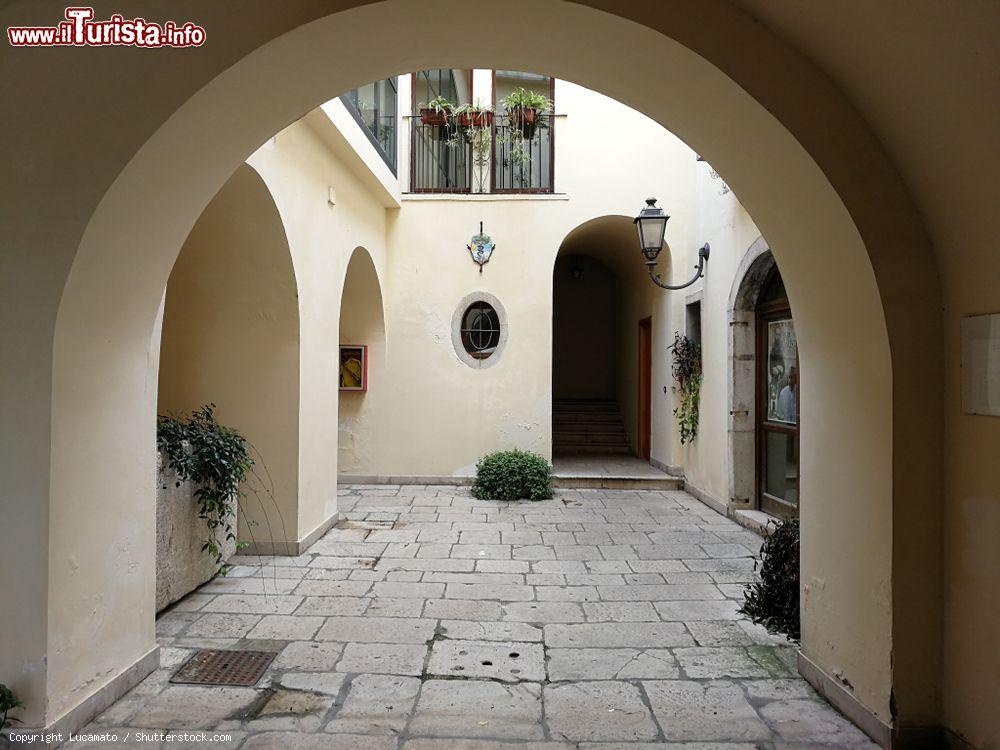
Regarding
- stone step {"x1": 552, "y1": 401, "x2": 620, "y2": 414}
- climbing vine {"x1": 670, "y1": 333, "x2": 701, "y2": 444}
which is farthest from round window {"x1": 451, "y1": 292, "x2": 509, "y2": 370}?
stone step {"x1": 552, "y1": 401, "x2": 620, "y2": 414}

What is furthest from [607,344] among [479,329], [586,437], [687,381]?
[687,381]

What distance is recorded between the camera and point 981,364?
90.7 inches

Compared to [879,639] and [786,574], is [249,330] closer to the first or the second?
[786,574]

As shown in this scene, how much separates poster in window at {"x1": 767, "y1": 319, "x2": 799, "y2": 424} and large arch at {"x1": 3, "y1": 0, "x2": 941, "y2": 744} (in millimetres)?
3205

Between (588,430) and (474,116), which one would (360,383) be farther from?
(588,430)

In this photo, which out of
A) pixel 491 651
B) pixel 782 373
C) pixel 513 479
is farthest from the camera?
pixel 513 479

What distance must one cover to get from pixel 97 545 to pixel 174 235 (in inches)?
56.8

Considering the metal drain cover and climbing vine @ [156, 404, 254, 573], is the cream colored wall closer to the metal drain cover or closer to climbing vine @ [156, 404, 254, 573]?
climbing vine @ [156, 404, 254, 573]

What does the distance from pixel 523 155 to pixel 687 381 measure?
3903 millimetres

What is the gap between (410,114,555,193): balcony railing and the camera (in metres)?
8.87

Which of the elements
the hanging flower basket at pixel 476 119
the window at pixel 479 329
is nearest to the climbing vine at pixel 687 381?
the window at pixel 479 329

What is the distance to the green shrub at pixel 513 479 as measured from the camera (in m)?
7.93

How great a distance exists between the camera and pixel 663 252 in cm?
883

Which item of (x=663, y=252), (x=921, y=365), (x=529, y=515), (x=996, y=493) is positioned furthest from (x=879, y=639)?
(x=663, y=252)
